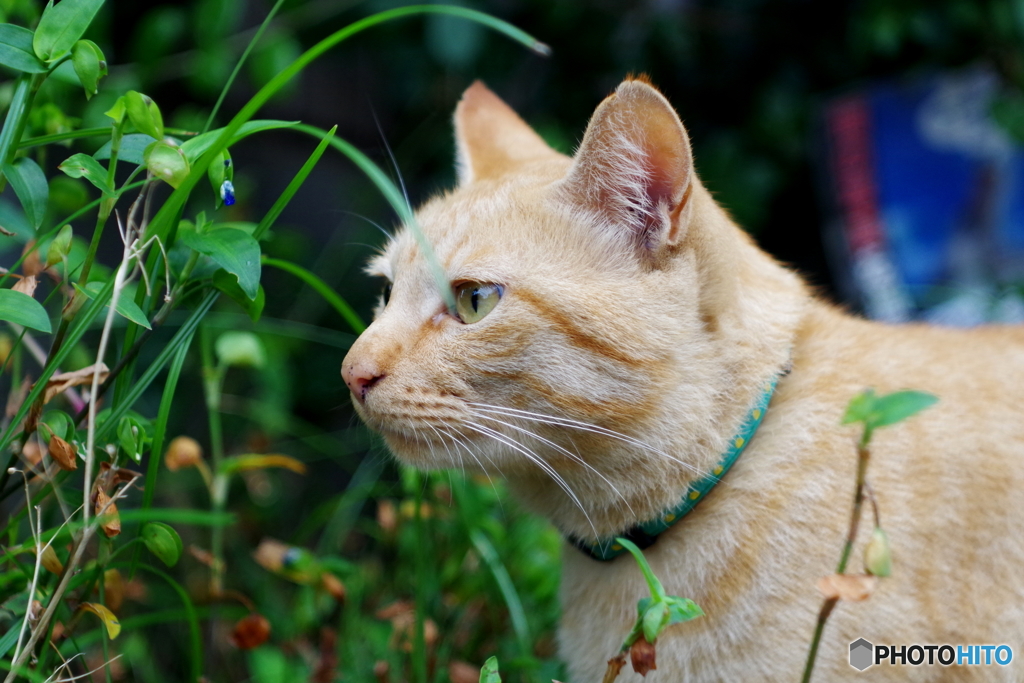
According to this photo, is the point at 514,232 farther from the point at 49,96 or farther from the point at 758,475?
the point at 49,96

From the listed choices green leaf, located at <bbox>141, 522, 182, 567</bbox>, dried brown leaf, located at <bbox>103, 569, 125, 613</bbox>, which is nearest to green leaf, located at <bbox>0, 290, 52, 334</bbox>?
green leaf, located at <bbox>141, 522, 182, 567</bbox>

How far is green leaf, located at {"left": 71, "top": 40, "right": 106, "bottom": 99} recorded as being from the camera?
102 centimetres

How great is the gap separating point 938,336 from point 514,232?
0.84 metres

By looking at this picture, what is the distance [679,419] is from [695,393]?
0.16 feet

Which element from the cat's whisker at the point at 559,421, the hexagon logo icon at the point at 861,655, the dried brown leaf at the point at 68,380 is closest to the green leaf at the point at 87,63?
the dried brown leaf at the point at 68,380

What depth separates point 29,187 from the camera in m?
1.07

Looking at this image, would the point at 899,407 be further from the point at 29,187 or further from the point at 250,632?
the point at 250,632

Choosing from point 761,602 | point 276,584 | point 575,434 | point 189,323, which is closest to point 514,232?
point 575,434

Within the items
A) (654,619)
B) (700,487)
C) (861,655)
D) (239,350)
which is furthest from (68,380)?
(861,655)

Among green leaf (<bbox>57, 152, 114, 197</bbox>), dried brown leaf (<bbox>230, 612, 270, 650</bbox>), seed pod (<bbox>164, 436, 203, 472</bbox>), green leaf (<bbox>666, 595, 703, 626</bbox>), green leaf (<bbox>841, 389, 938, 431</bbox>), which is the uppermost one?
green leaf (<bbox>841, 389, 938, 431</bbox>)

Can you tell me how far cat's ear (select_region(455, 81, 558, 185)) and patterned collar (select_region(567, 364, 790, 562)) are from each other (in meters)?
0.69

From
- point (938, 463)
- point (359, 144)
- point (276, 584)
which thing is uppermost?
point (359, 144)

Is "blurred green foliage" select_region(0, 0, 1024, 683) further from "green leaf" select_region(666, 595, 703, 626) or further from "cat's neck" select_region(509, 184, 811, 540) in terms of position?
"green leaf" select_region(666, 595, 703, 626)

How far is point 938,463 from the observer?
131cm
